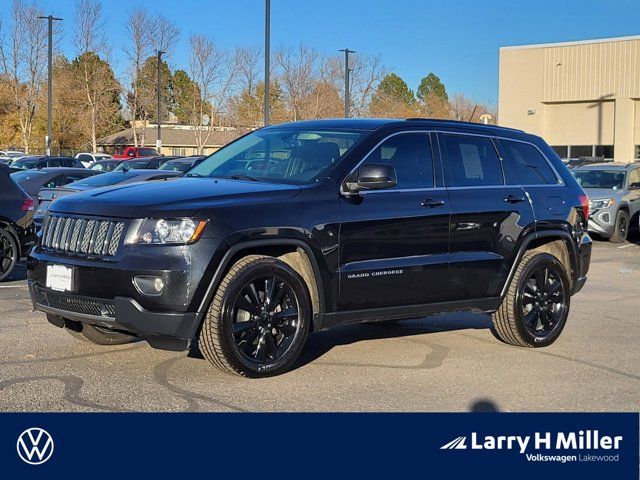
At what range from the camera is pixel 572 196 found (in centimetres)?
805

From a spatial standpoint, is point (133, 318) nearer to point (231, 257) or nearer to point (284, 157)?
point (231, 257)

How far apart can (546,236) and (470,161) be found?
104cm

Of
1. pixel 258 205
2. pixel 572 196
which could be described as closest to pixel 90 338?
pixel 258 205

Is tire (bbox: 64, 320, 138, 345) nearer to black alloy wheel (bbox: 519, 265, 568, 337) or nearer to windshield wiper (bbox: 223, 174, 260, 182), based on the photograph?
windshield wiper (bbox: 223, 174, 260, 182)

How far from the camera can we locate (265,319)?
593 cm

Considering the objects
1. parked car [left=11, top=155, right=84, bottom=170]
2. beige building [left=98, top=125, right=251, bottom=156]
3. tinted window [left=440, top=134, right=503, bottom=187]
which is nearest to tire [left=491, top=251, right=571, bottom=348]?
tinted window [left=440, top=134, right=503, bottom=187]

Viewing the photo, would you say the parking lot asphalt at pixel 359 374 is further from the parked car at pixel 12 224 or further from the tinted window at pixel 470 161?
the parked car at pixel 12 224

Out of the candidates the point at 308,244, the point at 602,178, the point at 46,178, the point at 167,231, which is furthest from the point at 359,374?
the point at 602,178

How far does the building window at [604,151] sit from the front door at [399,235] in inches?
1631

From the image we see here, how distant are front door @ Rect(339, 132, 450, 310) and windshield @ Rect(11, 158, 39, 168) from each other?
1167 inches

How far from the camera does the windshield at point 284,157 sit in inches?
256
